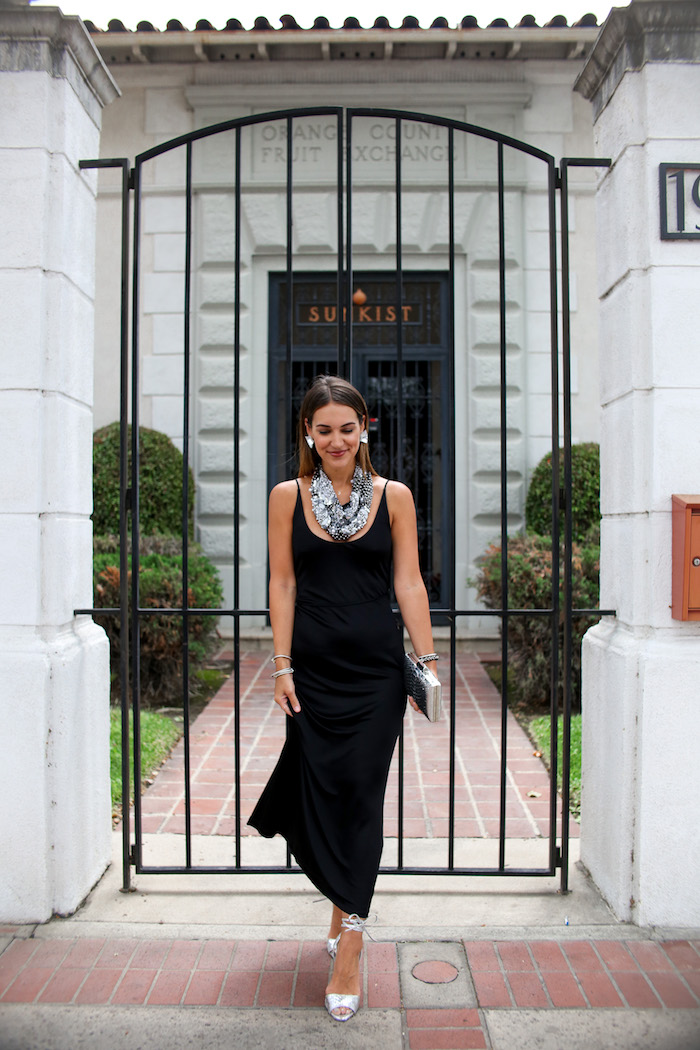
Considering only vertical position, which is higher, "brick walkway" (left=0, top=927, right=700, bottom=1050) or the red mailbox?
the red mailbox

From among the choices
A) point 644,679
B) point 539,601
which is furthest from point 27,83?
point 539,601

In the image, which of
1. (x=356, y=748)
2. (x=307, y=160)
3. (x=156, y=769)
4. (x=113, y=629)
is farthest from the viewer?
(x=307, y=160)

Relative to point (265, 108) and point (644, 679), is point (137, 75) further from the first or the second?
point (644, 679)

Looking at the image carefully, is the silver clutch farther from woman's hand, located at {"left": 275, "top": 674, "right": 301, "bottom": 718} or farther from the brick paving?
the brick paving

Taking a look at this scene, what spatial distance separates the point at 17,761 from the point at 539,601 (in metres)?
4.07

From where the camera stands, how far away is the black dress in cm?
264

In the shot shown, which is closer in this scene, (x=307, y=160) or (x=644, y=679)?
(x=644, y=679)

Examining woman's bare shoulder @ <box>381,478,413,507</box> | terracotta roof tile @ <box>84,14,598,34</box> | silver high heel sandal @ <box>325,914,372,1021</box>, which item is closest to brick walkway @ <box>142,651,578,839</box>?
silver high heel sandal @ <box>325,914,372,1021</box>

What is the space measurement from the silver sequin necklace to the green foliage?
259cm

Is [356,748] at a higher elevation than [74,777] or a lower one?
higher

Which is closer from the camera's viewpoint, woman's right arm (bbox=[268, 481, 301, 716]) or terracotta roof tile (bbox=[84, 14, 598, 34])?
woman's right arm (bbox=[268, 481, 301, 716])

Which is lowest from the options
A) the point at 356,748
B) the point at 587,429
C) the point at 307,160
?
the point at 356,748

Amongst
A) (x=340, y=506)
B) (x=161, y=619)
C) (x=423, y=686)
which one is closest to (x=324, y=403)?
(x=340, y=506)

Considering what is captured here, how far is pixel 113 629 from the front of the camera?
6.05 meters
